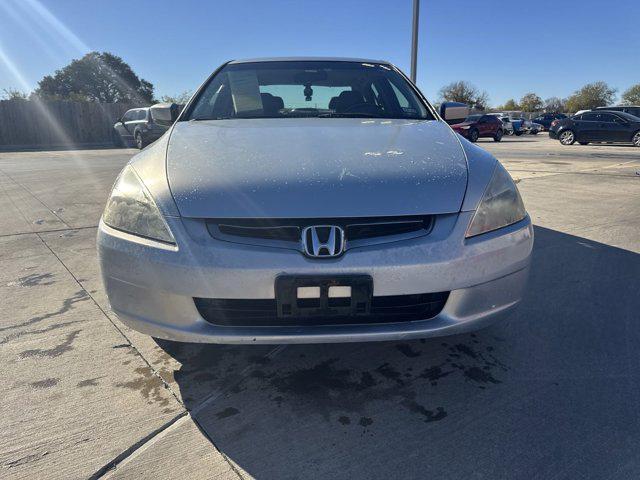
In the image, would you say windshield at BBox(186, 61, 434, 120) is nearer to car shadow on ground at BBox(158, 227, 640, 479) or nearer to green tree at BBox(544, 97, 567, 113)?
car shadow on ground at BBox(158, 227, 640, 479)

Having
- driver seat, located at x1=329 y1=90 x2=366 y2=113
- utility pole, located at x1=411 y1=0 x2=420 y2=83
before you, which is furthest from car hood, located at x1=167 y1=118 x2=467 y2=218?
utility pole, located at x1=411 y1=0 x2=420 y2=83

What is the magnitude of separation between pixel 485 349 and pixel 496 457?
29.0 inches

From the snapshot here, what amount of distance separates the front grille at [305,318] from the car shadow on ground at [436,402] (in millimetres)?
380

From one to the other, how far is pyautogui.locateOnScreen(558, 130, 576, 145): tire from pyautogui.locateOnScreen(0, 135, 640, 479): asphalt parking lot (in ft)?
58.3

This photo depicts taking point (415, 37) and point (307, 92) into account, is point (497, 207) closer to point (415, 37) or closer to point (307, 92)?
point (307, 92)

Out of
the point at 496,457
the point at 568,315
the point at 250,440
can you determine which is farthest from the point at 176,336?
the point at 568,315

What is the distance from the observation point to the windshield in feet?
9.17

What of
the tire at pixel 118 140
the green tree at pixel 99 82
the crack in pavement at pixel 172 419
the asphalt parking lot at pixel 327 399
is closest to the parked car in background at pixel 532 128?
the tire at pixel 118 140

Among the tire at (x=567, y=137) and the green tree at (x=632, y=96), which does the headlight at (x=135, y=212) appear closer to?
the tire at (x=567, y=137)

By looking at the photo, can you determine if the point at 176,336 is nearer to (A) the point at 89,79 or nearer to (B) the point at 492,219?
(B) the point at 492,219

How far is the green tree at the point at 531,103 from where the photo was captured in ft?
253

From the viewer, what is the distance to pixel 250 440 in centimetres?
157

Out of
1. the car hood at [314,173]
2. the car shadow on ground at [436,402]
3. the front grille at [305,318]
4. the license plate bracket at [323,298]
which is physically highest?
the car hood at [314,173]

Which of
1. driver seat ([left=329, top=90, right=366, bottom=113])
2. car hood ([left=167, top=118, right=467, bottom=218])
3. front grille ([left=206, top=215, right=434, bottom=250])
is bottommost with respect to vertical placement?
front grille ([left=206, top=215, right=434, bottom=250])
